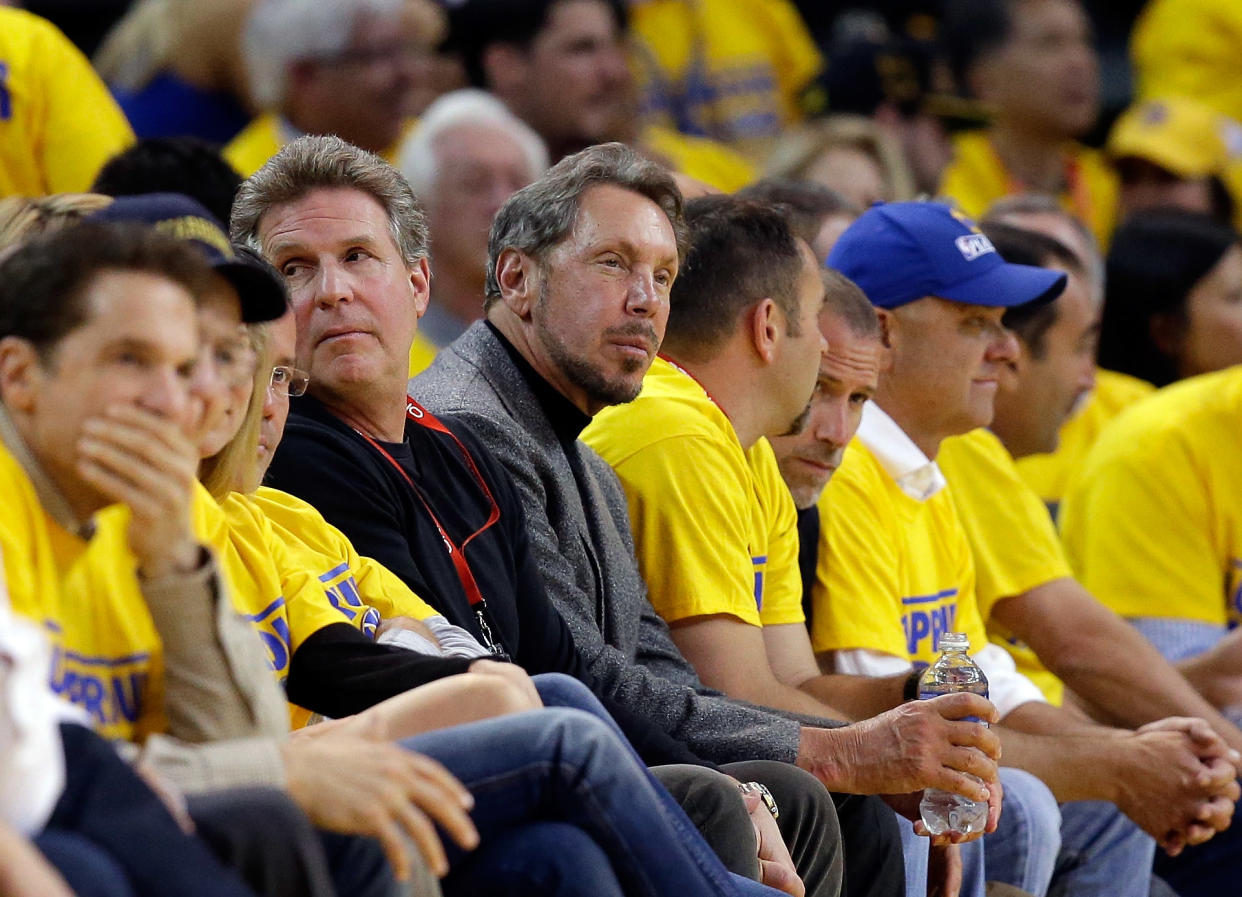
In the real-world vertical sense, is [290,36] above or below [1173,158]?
above

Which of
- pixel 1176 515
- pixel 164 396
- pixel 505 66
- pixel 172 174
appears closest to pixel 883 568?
pixel 1176 515

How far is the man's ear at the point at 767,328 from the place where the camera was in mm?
3588

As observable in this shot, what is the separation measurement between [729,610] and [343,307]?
88cm

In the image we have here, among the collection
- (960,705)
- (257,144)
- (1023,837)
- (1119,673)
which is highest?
(257,144)

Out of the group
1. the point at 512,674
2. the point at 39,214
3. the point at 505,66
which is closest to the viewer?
the point at 512,674

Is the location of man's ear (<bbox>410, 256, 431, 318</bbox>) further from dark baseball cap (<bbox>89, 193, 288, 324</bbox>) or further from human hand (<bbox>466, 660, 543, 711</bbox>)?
human hand (<bbox>466, 660, 543, 711</bbox>)

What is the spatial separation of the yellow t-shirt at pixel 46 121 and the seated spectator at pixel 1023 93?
3553 mm

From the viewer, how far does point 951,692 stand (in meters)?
3.30

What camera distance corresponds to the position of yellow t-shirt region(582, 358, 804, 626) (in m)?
3.38

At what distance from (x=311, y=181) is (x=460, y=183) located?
2.06m

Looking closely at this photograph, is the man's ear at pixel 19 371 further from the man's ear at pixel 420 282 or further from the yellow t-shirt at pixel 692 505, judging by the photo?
the yellow t-shirt at pixel 692 505

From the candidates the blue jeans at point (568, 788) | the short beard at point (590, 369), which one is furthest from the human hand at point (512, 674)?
the short beard at point (590, 369)

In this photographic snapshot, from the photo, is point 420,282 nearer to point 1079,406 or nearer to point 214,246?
point 214,246

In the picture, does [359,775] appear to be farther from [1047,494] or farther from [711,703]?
[1047,494]
